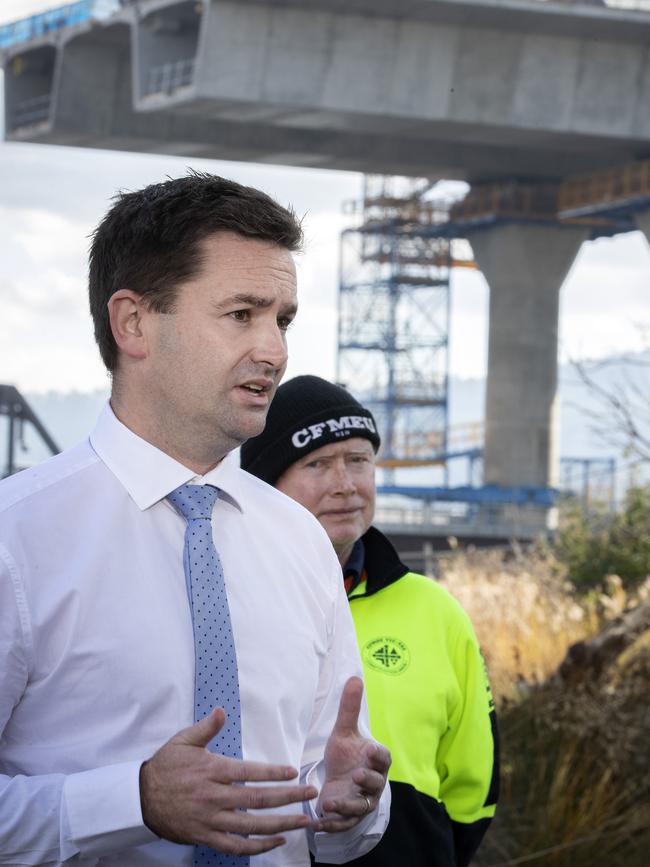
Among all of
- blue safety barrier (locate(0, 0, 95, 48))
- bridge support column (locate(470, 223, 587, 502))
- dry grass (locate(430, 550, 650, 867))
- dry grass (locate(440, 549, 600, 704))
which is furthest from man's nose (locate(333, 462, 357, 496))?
bridge support column (locate(470, 223, 587, 502))

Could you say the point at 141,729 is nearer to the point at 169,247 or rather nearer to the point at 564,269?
the point at 169,247

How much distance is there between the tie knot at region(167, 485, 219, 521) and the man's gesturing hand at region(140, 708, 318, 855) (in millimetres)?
530

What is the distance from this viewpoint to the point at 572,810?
287 inches

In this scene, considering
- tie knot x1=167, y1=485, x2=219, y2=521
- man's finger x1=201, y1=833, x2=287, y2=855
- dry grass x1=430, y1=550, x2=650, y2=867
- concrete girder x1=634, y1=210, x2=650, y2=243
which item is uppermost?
concrete girder x1=634, y1=210, x2=650, y2=243

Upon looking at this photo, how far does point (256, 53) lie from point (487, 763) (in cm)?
3343

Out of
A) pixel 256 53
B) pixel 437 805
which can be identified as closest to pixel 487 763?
pixel 437 805

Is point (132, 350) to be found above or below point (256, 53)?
below

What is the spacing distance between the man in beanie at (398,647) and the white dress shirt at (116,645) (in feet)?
2.89

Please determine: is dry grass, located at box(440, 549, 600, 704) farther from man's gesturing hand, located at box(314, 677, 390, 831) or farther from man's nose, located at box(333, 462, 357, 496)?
man's gesturing hand, located at box(314, 677, 390, 831)

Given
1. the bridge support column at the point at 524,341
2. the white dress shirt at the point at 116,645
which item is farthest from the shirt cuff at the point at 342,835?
the bridge support column at the point at 524,341

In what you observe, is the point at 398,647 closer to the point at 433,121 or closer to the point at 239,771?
the point at 239,771

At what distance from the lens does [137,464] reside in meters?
3.07

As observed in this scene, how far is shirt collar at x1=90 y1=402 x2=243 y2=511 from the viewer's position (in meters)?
3.06

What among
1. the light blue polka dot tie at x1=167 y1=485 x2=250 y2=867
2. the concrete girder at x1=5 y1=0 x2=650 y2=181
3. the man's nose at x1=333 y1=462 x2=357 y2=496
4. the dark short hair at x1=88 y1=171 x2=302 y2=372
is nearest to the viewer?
the light blue polka dot tie at x1=167 y1=485 x2=250 y2=867
